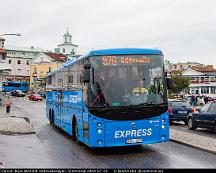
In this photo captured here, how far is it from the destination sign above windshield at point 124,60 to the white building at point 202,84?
9110 centimetres

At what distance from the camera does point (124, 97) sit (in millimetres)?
12273

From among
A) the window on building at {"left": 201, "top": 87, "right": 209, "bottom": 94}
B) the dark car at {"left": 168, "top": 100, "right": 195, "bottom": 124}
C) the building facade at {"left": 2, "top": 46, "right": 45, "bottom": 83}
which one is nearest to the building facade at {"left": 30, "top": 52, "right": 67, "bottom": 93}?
the building facade at {"left": 2, "top": 46, "right": 45, "bottom": 83}

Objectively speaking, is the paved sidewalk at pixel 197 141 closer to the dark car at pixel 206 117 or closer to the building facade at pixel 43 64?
the dark car at pixel 206 117

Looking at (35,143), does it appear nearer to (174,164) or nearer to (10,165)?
(10,165)

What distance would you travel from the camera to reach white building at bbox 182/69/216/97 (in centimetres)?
10450

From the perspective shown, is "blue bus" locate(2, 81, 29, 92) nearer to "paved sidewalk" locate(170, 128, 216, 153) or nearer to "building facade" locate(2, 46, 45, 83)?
"building facade" locate(2, 46, 45, 83)

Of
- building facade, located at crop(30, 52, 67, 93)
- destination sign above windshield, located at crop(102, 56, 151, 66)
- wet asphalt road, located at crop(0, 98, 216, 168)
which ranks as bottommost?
wet asphalt road, located at crop(0, 98, 216, 168)

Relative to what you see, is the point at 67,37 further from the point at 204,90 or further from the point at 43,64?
the point at 204,90

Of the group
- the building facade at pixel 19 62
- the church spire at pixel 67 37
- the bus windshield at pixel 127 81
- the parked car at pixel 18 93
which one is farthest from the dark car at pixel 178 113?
the church spire at pixel 67 37

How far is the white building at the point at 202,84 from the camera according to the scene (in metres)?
104

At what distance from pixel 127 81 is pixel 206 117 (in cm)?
794

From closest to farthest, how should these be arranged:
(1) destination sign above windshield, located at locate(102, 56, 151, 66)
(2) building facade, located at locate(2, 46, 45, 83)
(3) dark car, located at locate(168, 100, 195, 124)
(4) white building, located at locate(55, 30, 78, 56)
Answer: (1) destination sign above windshield, located at locate(102, 56, 151, 66) < (3) dark car, located at locate(168, 100, 195, 124) < (2) building facade, located at locate(2, 46, 45, 83) < (4) white building, located at locate(55, 30, 78, 56)

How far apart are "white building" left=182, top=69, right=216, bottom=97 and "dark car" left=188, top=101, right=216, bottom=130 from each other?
8294cm

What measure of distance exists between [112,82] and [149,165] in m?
2.85
